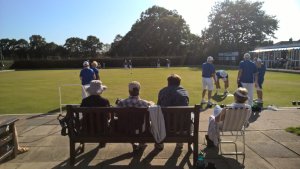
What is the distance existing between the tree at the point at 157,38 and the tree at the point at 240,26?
348 inches

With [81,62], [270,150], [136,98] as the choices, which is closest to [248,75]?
[270,150]

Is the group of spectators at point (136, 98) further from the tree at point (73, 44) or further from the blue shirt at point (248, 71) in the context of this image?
the tree at point (73, 44)

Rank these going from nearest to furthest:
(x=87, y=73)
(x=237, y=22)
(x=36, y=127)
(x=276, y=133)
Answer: (x=276, y=133), (x=36, y=127), (x=87, y=73), (x=237, y=22)

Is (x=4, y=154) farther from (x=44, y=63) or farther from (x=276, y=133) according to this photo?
(x=44, y=63)

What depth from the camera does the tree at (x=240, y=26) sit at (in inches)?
2505

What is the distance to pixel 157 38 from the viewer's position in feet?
236

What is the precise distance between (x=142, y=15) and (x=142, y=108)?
250ft

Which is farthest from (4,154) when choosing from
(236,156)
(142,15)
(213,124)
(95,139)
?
(142,15)

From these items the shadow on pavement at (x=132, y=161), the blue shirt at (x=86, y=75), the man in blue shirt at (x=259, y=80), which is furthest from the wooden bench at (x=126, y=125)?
the man in blue shirt at (x=259, y=80)

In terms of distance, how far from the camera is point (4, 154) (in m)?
5.16

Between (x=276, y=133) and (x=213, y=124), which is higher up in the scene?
(x=213, y=124)

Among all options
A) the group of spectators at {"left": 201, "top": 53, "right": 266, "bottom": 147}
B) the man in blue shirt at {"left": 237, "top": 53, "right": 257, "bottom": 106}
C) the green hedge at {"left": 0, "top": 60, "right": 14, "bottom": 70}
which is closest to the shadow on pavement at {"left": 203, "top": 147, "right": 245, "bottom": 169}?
the group of spectators at {"left": 201, "top": 53, "right": 266, "bottom": 147}

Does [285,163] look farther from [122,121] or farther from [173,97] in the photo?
[122,121]

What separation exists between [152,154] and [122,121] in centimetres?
100
